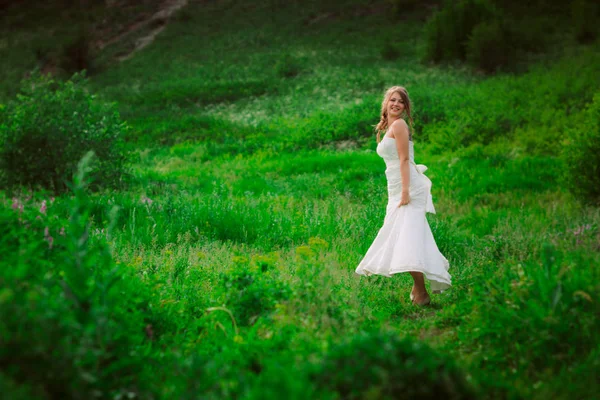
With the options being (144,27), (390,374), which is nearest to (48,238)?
(390,374)

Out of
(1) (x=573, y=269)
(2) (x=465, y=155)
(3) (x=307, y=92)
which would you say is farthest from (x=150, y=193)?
(3) (x=307, y=92)

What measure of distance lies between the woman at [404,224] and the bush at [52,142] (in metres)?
7.33

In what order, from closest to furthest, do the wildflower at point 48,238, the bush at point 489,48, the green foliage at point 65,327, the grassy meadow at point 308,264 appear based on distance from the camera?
the green foliage at point 65,327
the grassy meadow at point 308,264
the wildflower at point 48,238
the bush at point 489,48

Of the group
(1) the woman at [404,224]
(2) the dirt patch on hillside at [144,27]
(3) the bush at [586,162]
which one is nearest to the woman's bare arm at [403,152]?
(1) the woman at [404,224]

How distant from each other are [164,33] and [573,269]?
42644 millimetres

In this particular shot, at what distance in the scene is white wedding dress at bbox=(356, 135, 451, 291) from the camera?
529cm

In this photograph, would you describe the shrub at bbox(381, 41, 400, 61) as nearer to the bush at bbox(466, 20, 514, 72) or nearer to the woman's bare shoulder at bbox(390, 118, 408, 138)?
the bush at bbox(466, 20, 514, 72)

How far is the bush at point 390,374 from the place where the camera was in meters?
2.55

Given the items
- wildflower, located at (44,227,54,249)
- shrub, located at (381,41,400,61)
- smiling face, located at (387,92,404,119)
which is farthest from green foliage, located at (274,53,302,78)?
wildflower, located at (44,227,54,249)

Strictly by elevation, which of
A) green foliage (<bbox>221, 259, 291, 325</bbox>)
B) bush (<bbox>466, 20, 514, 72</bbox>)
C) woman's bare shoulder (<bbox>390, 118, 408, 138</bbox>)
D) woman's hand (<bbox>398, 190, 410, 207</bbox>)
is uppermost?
woman's bare shoulder (<bbox>390, 118, 408, 138</bbox>)

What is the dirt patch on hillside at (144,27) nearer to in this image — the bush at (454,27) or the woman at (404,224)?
the bush at (454,27)

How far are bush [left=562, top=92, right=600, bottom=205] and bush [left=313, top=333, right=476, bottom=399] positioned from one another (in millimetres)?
7776

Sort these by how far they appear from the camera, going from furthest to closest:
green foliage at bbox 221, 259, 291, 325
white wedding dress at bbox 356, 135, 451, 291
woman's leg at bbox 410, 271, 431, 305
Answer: woman's leg at bbox 410, 271, 431, 305, white wedding dress at bbox 356, 135, 451, 291, green foliage at bbox 221, 259, 291, 325

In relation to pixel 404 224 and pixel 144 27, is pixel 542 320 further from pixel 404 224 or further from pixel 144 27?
pixel 144 27
